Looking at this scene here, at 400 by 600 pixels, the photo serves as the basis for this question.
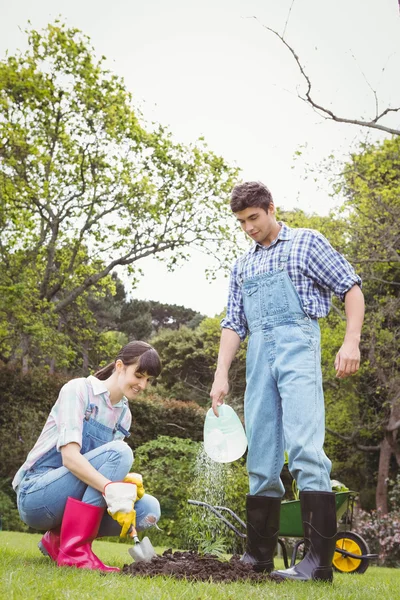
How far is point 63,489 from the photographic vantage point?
2.93 meters

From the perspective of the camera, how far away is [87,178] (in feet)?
44.2

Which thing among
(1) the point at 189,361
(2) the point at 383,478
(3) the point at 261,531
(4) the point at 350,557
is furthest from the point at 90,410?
(1) the point at 189,361

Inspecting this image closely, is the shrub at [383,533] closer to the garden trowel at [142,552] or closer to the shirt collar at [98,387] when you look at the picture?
the garden trowel at [142,552]

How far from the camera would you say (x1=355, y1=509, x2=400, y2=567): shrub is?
11.0 m

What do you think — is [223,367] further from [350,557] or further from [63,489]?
[350,557]

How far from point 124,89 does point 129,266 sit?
358 cm

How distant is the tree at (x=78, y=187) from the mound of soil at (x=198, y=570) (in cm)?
894

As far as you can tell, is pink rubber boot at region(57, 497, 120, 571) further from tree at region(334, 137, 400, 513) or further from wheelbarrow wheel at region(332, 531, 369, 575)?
tree at region(334, 137, 400, 513)

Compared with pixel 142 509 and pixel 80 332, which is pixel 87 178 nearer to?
pixel 80 332

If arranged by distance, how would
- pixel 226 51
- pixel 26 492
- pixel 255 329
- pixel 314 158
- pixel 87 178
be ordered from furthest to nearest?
pixel 87 178 → pixel 314 158 → pixel 226 51 → pixel 255 329 → pixel 26 492

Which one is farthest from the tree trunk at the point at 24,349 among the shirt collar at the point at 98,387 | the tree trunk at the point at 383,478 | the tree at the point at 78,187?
the shirt collar at the point at 98,387

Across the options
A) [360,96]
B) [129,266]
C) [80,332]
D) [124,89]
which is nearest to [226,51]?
[360,96]

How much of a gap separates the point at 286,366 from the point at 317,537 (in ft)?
2.40

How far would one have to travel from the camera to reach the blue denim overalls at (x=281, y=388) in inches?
116
